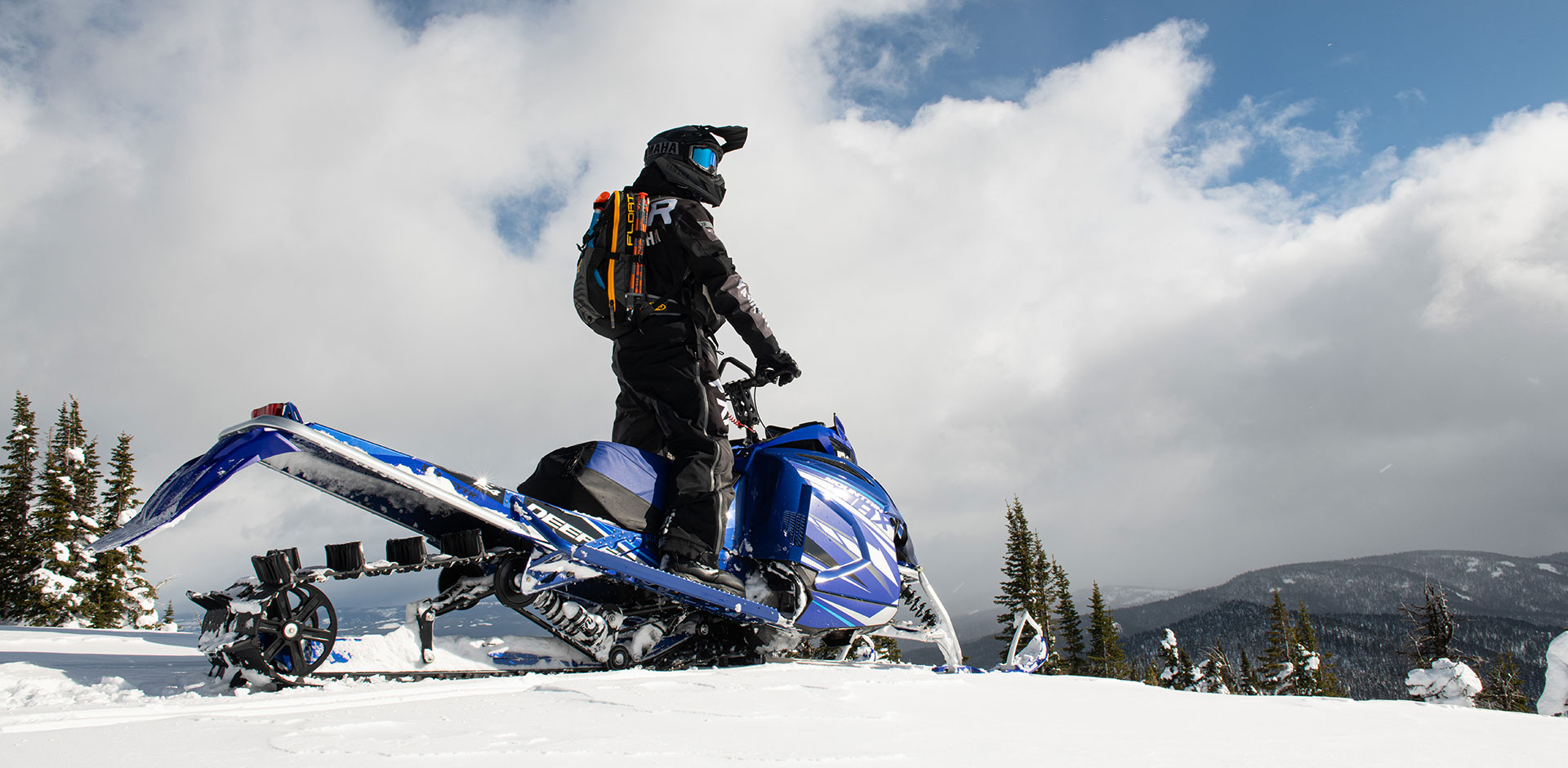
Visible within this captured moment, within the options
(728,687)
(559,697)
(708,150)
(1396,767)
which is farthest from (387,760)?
(708,150)

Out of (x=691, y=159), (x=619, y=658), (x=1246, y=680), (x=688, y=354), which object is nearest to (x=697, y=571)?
(x=619, y=658)

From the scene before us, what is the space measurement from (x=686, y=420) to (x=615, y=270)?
89cm

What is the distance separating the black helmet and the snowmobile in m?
1.01

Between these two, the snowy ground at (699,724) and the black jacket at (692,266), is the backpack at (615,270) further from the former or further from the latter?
the snowy ground at (699,724)

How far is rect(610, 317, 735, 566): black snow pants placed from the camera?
3957 millimetres

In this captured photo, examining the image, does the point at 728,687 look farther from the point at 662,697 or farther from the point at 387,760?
the point at 387,760

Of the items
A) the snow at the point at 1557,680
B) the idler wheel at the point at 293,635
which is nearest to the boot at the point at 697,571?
the idler wheel at the point at 293,635

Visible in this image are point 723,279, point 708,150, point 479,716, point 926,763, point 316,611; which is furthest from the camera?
point 708,150

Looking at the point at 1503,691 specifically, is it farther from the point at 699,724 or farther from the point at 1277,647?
the point at 699,724

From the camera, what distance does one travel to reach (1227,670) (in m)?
34.8

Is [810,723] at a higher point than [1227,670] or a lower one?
higher

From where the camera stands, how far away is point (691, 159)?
4586mm

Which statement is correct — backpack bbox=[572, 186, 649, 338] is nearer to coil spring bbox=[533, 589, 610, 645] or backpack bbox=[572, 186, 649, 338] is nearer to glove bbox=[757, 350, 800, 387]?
glove bbox=[757, 350, 800, 387]

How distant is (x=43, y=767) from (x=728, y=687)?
1850mm
